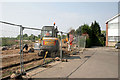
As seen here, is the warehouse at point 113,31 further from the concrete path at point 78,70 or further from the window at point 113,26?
the concrete path at point 78,70

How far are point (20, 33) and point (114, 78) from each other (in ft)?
15.5

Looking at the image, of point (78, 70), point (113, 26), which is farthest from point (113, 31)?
point (78, 70)

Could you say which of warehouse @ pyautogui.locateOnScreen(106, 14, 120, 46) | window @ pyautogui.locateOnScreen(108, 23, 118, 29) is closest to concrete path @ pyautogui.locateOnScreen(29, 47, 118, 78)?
warehouse @ pyautogui.locateOnScreen(106, 14, 120, 46)

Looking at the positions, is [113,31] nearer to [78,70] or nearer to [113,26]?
[113,26]

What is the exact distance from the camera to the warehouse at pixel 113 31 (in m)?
33.4

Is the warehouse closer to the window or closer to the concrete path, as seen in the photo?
the window

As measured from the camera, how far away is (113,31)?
34.0m

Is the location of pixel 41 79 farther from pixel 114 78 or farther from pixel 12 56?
pixel 12 56

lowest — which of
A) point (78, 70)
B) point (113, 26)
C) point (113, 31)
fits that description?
point (78, 70)

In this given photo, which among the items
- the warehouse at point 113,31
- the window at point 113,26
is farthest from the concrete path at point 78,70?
the window at point 113,26

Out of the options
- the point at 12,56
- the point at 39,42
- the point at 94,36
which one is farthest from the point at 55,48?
the point at 94,36

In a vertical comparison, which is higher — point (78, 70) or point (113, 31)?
point (113, 31)

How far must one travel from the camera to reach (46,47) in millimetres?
9859

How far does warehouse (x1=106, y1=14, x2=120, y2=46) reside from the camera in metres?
33.4
